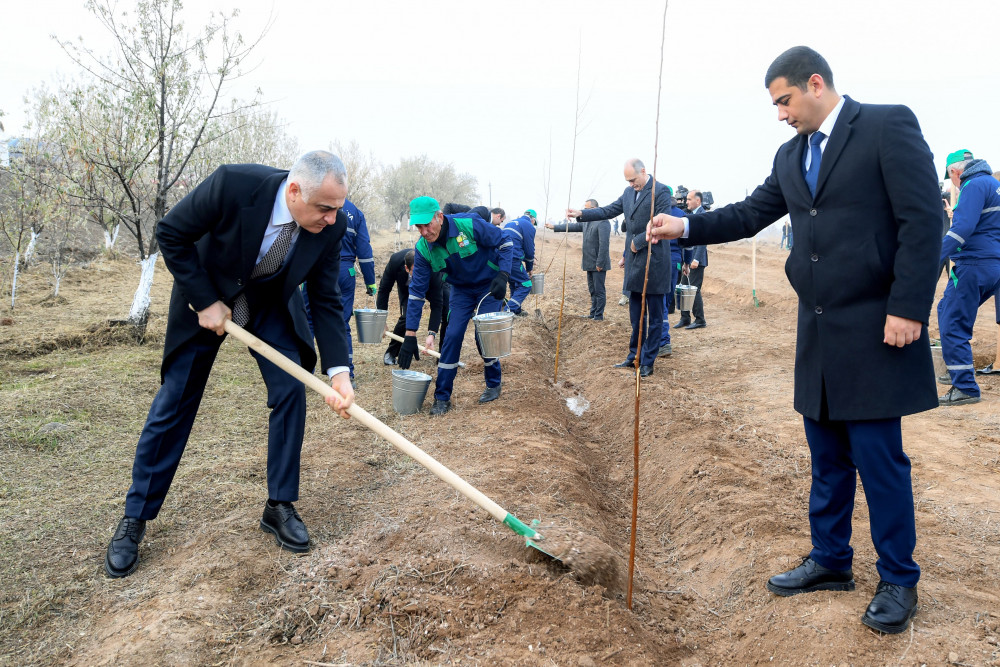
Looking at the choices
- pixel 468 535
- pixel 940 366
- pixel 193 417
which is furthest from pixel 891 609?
pixel 940 366

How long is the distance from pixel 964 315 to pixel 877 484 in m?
4.46

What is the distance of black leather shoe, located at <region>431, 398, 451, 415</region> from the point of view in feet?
19.9

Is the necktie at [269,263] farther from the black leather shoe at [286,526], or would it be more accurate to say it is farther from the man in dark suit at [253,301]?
the black leather shoe at [286,526]

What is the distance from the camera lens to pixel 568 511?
3.93m

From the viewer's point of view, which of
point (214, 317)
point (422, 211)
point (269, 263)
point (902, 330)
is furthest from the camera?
point (422, 211)

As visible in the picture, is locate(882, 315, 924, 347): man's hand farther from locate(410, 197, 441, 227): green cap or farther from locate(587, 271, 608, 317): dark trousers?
locate(587, 271, 608, 317): dark trousers

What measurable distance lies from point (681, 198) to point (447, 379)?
263 inches

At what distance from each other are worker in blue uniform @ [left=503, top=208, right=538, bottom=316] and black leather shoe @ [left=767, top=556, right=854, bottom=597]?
565 cm

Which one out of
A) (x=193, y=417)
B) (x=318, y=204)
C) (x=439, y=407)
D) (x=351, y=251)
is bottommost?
(x=439, y=407)

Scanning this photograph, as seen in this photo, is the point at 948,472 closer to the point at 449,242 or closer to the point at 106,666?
the point at 449,242

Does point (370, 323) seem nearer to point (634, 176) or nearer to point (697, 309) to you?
point (634, 176)

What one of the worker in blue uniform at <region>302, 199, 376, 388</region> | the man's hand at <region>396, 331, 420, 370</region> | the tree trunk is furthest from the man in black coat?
the tree trunk

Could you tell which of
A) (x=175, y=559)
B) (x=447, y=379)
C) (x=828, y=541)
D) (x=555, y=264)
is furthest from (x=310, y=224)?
(x=555, y=264)

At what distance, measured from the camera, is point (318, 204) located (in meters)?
3.00
